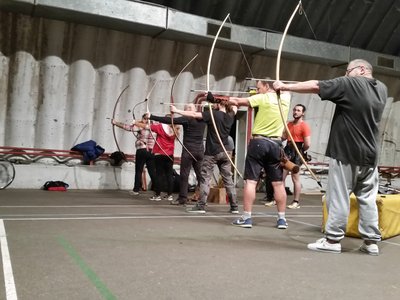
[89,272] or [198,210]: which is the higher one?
[89,272]

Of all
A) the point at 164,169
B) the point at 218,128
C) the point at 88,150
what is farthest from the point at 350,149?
the point at 88,150

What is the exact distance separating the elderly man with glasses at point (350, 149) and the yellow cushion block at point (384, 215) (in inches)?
22.3

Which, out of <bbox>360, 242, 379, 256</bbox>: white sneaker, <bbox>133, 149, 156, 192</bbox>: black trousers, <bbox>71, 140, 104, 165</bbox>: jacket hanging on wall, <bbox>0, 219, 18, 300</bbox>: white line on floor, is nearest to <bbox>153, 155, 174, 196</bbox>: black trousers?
<bbox>133, 149, 156, 192</bbox>: black trousers

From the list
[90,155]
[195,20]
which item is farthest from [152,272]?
[195,20]

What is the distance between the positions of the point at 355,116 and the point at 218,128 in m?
2.26

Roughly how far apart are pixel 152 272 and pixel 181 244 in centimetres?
79

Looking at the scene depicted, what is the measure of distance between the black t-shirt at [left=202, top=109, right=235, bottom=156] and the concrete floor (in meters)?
0.96

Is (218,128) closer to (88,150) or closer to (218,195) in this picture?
(218,195)

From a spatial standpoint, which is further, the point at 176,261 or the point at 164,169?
the point at 164,169

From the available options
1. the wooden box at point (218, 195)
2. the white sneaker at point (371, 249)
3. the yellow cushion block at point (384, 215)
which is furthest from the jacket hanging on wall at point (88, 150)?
the white sneaker at point (371, 249)

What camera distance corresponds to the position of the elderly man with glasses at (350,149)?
3.12 metres

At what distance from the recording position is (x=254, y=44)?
27.7 feet

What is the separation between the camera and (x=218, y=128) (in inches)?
206

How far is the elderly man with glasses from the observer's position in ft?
10.2
